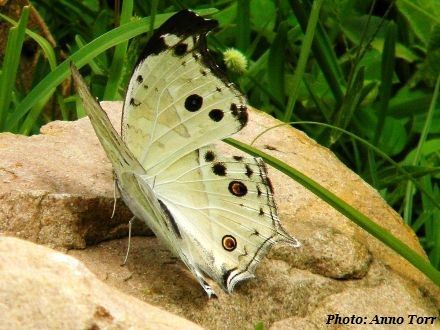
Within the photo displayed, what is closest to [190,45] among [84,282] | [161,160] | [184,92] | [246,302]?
[184,92]

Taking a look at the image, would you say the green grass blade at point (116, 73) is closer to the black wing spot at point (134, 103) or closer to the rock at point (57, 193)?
the rock at point (57, 193)

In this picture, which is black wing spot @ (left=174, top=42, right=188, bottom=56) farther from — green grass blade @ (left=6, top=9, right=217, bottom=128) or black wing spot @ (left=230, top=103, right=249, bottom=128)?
green grass blade @ (left=6, top=9, right=217, bottom=128)

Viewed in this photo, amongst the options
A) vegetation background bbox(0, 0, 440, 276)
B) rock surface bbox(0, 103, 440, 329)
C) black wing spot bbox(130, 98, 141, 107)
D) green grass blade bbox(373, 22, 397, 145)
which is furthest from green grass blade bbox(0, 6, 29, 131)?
green grass blade bbox(373, 22, 397, 145)

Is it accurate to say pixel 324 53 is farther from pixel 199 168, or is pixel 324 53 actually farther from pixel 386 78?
pixel 199 168

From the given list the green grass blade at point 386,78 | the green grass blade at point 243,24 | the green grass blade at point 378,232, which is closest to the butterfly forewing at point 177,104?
the green grass blade at point 378,232

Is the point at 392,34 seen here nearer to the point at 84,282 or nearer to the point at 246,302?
the point at 246,302

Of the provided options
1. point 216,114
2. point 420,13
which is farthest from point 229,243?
point 420,13

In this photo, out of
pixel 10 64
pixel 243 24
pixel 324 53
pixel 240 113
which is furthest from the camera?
pixel 243 24
